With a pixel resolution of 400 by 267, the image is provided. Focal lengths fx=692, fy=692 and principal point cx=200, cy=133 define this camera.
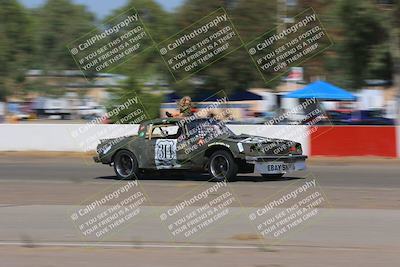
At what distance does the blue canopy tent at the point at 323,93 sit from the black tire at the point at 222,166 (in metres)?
18.9

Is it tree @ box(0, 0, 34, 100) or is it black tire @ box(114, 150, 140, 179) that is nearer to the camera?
black tire @ box(114, 150, 140, 179)

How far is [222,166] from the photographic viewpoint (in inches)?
532

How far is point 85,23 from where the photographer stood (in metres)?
60.6

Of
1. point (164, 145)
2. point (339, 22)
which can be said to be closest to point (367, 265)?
point (164, 145)

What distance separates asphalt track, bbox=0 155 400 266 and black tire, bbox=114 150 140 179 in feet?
1.31

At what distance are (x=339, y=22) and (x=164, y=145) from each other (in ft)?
52.1

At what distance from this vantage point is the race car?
43.6ft
